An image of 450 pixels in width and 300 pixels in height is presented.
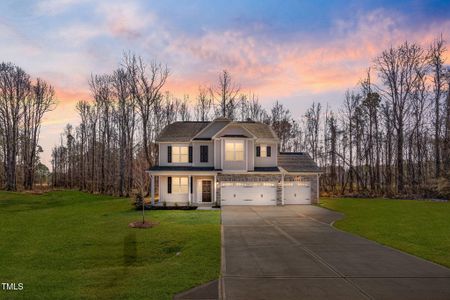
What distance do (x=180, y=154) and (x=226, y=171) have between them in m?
5.00

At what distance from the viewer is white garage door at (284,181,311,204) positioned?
99.1ft

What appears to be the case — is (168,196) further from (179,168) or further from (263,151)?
(263,151)

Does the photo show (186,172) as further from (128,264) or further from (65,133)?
(65,133)

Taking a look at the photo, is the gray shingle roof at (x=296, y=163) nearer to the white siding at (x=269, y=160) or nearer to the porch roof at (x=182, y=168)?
the white siding at (x=269, y=160)

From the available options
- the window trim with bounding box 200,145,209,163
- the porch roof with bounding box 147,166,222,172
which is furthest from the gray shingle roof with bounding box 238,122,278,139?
the porch roof with bounding box 147,166,222,172

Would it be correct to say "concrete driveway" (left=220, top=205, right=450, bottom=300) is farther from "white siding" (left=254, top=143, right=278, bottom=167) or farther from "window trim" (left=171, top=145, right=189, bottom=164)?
"white siding" (left=254, top=143, right=278, bottom=167)

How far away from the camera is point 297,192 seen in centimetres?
A: 3036

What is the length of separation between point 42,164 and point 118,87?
4862 cm

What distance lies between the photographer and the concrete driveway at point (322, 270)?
7035 mm

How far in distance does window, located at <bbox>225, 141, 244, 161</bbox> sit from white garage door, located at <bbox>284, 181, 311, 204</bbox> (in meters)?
5.30

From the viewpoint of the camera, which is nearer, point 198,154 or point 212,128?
point 198,154

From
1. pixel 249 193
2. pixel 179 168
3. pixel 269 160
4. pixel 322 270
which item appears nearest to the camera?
pixel 322 270

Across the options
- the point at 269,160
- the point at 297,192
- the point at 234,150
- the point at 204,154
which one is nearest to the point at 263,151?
the point at 269,160

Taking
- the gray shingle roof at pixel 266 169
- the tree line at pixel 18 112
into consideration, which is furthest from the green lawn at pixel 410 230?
the tree line at pixel 18 112
